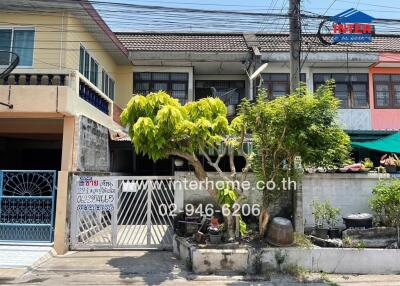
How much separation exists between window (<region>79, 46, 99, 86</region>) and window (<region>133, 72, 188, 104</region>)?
3.02m

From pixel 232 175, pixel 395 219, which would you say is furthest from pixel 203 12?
pixel 395 219

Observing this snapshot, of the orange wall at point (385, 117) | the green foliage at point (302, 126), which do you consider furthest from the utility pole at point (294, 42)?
the orange wall at point (385, 117)

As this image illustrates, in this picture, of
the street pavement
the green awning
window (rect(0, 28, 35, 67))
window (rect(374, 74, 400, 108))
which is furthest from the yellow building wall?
window (rect(374, 74, 400, 108))

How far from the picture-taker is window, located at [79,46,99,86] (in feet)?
39.0

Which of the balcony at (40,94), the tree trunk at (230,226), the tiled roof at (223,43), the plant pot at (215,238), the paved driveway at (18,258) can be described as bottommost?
the paved driveway at (18,258)

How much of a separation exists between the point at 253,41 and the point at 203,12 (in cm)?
633

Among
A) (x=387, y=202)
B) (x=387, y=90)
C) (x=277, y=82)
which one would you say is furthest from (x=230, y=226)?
(x=387, y=90)

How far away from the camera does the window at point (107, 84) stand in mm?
14308

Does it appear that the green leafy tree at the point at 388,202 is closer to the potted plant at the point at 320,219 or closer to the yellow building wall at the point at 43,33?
the potted plant at the point at 320,219

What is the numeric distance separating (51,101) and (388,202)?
8683 mm

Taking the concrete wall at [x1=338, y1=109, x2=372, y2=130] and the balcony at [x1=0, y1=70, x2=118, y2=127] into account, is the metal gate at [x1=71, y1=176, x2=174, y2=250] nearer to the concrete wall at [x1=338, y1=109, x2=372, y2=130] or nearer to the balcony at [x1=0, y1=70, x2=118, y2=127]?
the balcony at [x1=0, y1=70, x2=118, y2=127]

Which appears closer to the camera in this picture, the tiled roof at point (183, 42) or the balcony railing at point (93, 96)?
the balcony railing at point (93, 96)

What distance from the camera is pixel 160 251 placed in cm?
939

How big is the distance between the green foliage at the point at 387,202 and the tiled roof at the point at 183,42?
27.0ft
